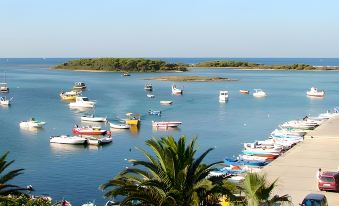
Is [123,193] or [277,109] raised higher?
[123,193]

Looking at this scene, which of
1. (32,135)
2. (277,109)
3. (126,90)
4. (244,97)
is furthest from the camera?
(126,90)

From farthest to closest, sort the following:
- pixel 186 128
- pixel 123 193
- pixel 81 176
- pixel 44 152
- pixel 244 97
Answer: pixel 244 97
pixel 186 128
pixel 44 152
pixel 81 176
pixel 123 193

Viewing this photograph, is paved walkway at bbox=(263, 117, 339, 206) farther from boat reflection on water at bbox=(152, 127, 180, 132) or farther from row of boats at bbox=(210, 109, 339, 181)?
boat reflection on water at bbox=(152, 127, 180, 132)

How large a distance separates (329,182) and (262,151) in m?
17.7

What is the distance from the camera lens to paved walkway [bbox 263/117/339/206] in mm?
29392

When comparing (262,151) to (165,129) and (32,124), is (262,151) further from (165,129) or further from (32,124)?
(32,124)

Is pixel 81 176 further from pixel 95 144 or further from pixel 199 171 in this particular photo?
pixel 199 171

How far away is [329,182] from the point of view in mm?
28094

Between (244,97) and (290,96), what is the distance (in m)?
10.2

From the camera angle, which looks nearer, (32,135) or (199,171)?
(199,171)

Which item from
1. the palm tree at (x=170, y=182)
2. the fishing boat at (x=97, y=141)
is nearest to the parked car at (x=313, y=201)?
the palm tree at (x=170, y=182)

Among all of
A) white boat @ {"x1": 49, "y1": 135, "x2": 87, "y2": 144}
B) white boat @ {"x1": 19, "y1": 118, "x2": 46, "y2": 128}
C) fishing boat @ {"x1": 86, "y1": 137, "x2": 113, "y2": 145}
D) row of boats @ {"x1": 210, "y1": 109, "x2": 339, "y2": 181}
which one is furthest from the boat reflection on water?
white boat @ {"x1": 19, "y1": 118, "x2": 46, "y2": 128}

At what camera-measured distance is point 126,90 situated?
129 m

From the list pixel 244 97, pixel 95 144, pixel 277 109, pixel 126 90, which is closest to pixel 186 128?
pixel 95 144
